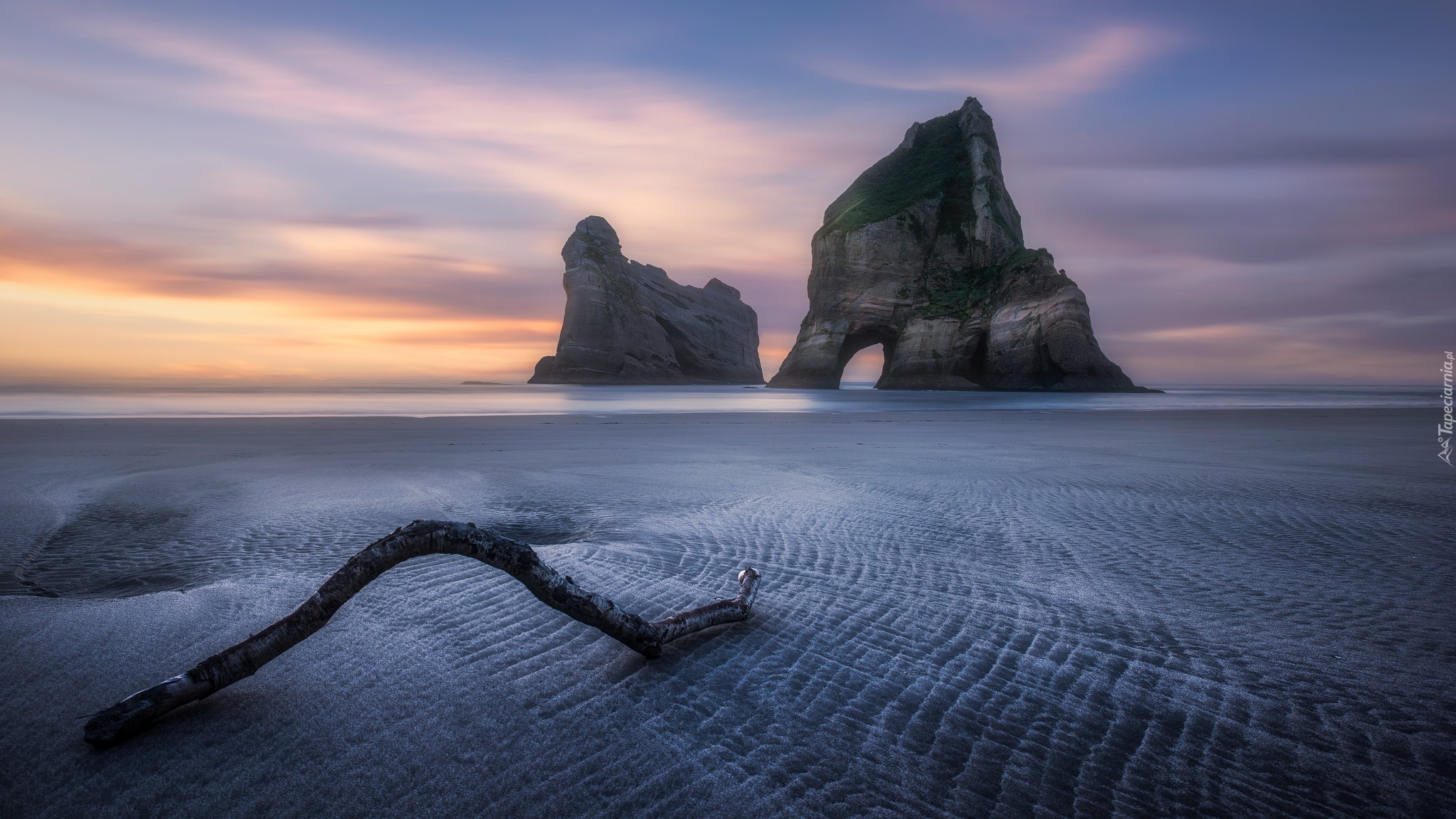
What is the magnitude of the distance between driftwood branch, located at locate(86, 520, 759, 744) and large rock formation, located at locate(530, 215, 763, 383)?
3228 inches

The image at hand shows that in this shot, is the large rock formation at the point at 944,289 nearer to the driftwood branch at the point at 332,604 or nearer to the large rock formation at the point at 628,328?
the large rock formation at the point at 628,328

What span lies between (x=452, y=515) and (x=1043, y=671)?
12.8 feet

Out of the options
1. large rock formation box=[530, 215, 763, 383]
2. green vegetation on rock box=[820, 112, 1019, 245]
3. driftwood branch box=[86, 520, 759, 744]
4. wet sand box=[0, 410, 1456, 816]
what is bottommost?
wet sand box=[0, 410, 1456, 816]

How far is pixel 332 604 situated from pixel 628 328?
8613 cm

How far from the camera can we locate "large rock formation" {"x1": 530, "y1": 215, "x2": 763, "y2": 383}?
271 ft

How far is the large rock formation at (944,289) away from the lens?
4447cm

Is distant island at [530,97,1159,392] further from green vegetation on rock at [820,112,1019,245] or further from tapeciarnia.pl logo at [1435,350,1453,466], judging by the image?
tapeciarnia.pl logo at [1435,350,1453,466]

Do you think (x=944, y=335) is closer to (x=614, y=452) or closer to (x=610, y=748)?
(x=614, y=452)

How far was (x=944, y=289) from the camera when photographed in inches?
2083

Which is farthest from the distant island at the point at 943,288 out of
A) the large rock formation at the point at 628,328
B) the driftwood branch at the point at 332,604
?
the driftwood branch at the point at 332,604

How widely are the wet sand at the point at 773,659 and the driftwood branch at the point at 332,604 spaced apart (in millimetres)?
69

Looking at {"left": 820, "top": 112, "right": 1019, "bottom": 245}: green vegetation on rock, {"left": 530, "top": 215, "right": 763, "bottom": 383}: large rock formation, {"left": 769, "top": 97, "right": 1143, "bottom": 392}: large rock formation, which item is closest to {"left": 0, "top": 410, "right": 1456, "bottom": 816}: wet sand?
→ {"left": 769, "top": 97, "right": 1143, "bottom": 392}: large rock formation

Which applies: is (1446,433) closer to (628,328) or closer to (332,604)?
(332,604)

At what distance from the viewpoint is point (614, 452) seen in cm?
853
